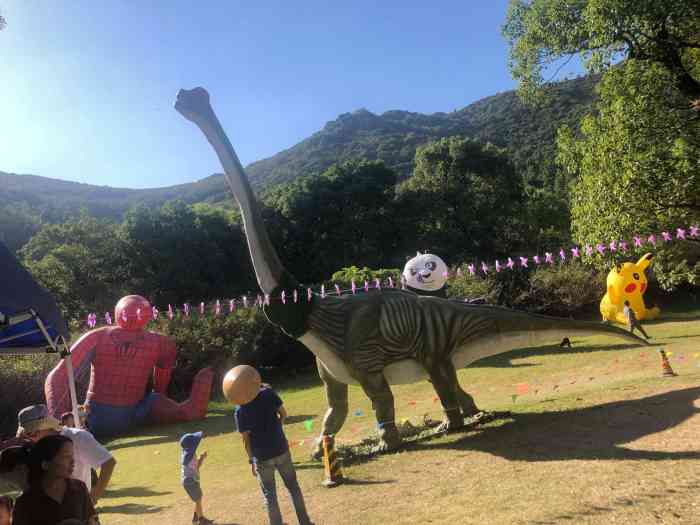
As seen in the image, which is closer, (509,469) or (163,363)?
(509,469)

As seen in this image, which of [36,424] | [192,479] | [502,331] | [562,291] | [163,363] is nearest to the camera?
[36,424]

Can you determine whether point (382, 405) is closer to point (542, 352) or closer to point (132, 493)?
point (132, 493)

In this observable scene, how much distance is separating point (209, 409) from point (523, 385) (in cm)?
872

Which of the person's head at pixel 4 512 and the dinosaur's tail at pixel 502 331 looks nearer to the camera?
the person's head at pixel 4 512

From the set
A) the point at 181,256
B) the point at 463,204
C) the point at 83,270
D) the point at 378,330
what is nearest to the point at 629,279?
the point at 378,330

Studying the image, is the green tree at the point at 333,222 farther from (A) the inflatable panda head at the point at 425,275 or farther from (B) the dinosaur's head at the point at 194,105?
(B) the dinosaur's head at the point at 194,105

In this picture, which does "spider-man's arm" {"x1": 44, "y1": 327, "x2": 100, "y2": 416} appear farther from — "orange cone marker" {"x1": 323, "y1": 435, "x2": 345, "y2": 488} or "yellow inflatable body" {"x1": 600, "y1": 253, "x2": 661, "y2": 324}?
"yellow inflatable body" {"x1": 600, "y1": 253, "x2": 661, "y2": 324}

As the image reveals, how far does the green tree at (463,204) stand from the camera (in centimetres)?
3162

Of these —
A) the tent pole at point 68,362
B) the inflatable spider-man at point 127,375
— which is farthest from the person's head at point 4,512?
the inflatable spider-man at point 127,375

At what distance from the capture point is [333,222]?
32.5 m

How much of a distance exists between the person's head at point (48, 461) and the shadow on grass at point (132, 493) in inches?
184

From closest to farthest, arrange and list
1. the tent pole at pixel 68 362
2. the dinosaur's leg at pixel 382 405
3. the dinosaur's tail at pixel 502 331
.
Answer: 1. the tent pole at pixel 68 362
2. the dinosaur's leg at pixel 382 405
3. the dinosaur's tail at pixel 502 331

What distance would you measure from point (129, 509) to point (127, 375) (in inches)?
265

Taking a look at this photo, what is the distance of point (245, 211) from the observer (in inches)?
276
